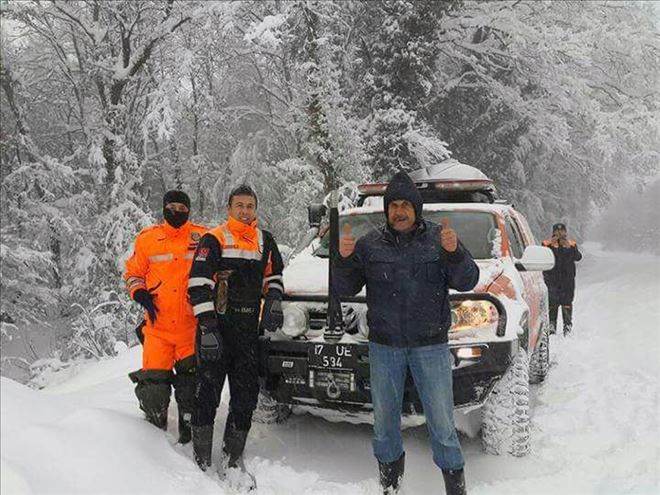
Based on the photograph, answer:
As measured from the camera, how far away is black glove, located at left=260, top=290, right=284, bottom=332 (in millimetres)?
3955

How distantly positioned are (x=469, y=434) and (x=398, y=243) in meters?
2.06

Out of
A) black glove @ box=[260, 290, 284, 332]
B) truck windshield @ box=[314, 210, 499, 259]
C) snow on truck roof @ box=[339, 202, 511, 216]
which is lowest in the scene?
black glove @ box=[260, 290, 284, 332]

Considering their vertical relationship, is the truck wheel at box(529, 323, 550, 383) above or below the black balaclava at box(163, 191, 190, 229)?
below

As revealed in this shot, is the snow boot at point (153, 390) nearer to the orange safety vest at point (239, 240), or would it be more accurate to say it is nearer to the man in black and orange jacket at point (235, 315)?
the man in black and orange jacket at point (235, 315)

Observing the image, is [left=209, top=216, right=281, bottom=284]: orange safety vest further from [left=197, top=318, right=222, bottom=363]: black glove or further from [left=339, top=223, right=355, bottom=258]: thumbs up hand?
[left=339, top=223, right=355, bottom=258]: thumbs up hand

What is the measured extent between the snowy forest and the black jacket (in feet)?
14.7

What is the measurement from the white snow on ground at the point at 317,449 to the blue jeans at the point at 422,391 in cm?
52

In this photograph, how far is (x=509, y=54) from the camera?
17.8 meters

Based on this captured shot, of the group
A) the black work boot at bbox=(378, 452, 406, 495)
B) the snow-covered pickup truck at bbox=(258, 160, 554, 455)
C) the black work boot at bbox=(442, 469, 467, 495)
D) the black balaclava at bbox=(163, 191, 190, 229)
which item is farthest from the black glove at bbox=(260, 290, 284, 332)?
the black work boot at bbox=(442, 469, 467, 495)

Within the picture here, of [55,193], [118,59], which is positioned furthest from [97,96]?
[55,193]

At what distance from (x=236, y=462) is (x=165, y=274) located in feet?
4.21

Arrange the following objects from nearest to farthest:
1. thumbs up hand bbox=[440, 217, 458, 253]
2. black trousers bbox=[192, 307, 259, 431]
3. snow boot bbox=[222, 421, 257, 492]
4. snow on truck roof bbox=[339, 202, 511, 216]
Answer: thumbs up hand bbox=[440, 217, 458, 253] → snow boot bbox=[222, 421, 257, 492] → black trousers bbox=[192, 307, 259, 431] → snow on truck roof bbox=[339, 202, 511, 216]

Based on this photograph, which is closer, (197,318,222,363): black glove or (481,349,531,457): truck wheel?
(197,318,222,363): black glove

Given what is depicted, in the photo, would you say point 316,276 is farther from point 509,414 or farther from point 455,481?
point 455,481
